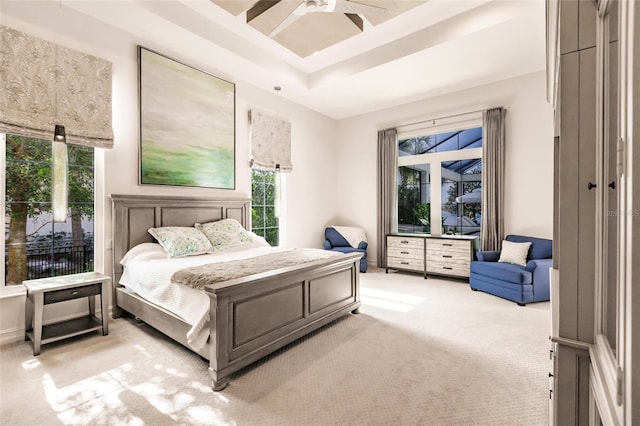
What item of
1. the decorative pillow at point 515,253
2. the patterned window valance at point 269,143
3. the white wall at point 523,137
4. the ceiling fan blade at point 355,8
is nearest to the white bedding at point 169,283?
the patterned window valance at point 269,143

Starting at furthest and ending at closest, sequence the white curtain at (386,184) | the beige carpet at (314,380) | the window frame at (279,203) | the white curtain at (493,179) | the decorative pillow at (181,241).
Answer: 1. the white curtain at (386,184)
2. the window frame at (279,203)
3. the white curtain at (493,179)
4. the decorative pillow at (181,241)
5. the beige carpet at (314,380)

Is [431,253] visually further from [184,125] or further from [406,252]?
[184,125]

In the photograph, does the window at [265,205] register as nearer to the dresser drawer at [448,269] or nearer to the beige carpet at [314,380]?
the beige carpet at [314,380]

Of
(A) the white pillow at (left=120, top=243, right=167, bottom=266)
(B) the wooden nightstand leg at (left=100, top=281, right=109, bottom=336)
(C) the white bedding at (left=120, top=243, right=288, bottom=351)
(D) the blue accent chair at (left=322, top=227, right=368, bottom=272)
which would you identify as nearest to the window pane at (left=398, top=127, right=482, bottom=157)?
(D) the blue accent chair at (left=322, top=227, right=368, bottom=272)

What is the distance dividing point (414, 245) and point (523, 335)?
2553 mm

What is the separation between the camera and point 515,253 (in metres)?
4.17

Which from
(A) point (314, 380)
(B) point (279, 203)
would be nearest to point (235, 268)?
(A) point (314, 380)

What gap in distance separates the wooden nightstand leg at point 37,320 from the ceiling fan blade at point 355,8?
3.51 m

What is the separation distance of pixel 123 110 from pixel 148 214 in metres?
1.18

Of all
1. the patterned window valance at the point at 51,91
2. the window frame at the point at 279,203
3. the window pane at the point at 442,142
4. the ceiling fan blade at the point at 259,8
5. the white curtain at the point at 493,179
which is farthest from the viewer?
the window frame at the point at 279,203

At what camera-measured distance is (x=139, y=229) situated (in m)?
3.54

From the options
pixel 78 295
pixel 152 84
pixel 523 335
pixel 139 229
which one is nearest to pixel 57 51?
pixel 152 84

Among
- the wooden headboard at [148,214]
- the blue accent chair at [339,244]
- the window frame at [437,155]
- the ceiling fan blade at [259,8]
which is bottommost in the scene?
the blue accent chair at [339,244]

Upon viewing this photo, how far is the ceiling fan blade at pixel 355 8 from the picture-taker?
2718 mm
